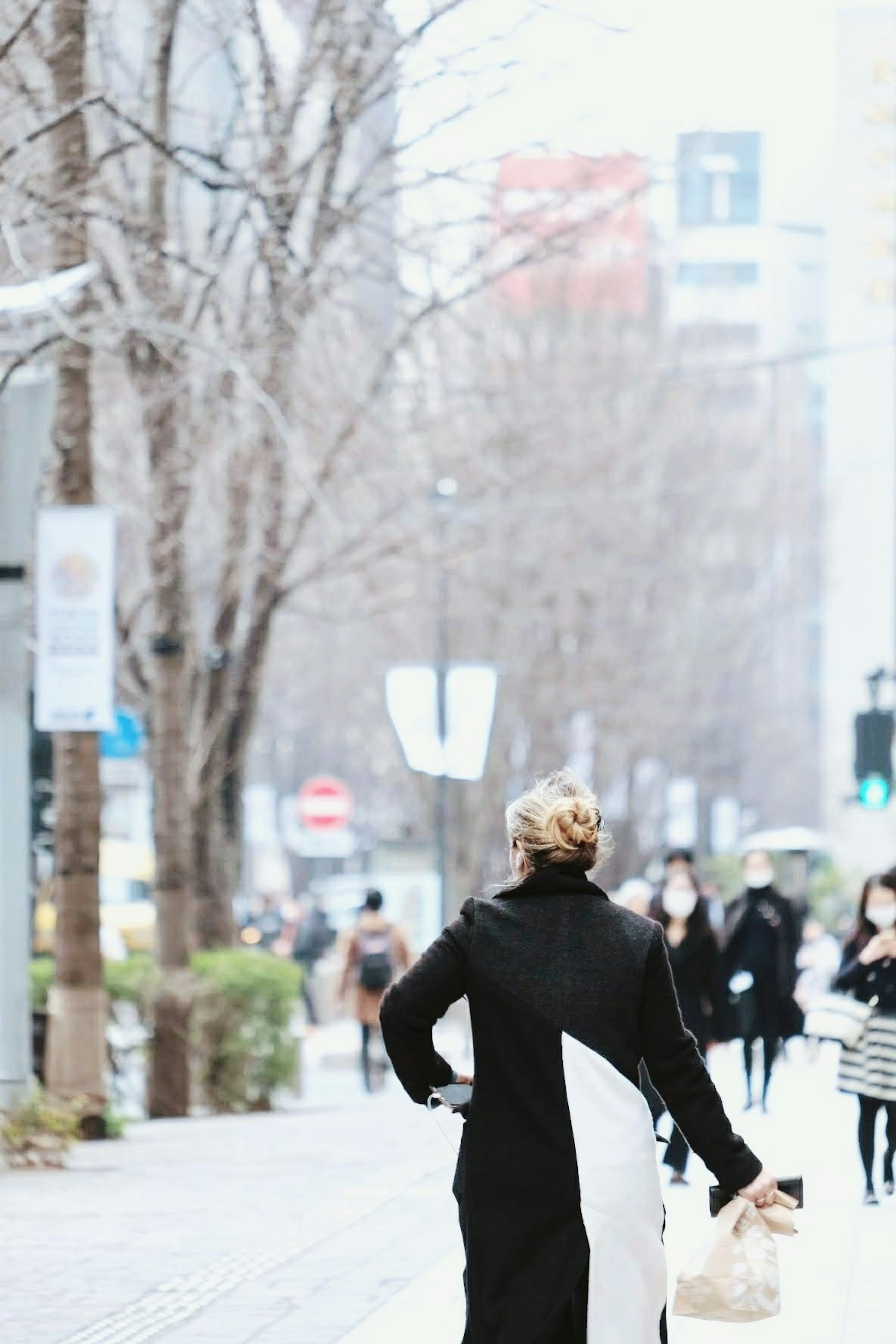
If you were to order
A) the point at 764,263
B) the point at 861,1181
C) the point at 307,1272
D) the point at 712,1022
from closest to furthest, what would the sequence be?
the point at 307,1272 < the point at 861,1181 < the point at 712,1022 < the point at 764,263

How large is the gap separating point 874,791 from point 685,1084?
17.0 m

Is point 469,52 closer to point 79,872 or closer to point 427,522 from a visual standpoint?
point 79,872

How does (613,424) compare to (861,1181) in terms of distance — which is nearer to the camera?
(861,1181)

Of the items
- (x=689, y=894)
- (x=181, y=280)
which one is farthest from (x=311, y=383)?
(x=689, y=894)

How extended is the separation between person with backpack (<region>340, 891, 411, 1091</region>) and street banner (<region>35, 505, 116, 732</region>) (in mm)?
7892

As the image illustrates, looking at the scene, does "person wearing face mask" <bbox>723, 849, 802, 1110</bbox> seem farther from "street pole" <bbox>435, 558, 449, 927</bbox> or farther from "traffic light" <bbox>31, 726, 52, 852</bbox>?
"traffic light" <bbox>31, 726, 52, 852</bbox>

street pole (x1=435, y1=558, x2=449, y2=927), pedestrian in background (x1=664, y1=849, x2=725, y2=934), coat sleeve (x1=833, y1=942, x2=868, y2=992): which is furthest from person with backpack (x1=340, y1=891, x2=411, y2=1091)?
coat sleeve (x1=833, y1=942, x2=868, y2=992)

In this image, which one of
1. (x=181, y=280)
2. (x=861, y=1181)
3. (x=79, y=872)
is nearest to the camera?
(x=861, y=1181)

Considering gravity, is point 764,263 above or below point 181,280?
above

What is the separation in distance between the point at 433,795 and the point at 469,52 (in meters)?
24.7

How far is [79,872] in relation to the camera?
49.5 feet

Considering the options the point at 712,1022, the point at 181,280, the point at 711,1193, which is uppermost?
the point at 181,280

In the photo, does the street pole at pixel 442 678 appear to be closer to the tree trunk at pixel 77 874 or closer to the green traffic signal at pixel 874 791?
the green traffic signal at pixel 874 791

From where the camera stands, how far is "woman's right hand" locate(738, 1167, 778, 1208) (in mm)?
5035
